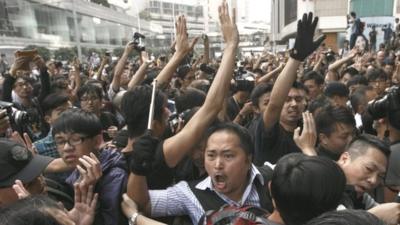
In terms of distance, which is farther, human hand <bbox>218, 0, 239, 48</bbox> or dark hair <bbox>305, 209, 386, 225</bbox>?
human hand <bbox>218, 0, 239, 48</bbox>

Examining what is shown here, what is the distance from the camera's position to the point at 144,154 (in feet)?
5.56

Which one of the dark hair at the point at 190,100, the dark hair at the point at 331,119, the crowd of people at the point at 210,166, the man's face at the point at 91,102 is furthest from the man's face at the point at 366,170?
the man's face at the point at 91,102

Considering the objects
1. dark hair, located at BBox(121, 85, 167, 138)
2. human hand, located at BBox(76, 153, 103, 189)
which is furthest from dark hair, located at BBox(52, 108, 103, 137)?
human hand, located at BBox(76, 153, 103, 189)

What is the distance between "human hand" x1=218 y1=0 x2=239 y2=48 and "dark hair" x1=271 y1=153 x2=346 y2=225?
46.4 inches

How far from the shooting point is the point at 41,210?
1.27 metres

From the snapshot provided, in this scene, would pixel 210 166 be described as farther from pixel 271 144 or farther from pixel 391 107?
pixel 391 107

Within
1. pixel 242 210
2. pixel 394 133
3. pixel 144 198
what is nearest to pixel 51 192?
pixel 144 198

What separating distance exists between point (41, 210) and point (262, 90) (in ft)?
8.54

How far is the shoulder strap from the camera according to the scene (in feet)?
6.30

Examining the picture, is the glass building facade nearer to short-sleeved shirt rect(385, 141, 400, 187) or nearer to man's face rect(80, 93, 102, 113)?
man's face rect(80, 93, 102, 113)

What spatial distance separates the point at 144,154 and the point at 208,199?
444 millimetres

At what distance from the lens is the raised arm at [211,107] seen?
1939 mm

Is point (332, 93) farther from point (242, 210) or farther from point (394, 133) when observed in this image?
point (242, 210)

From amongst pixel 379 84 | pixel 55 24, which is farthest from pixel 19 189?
pixel 55 24
